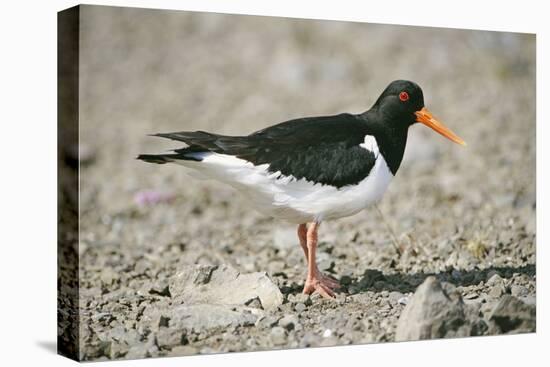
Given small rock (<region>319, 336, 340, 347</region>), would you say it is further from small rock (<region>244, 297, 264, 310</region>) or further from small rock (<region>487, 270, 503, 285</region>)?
small rock (<region>487, 270, 503, 285</region>)

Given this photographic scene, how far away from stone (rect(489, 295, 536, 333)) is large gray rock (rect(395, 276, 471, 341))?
1.16ft

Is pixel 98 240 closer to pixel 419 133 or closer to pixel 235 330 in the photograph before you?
pixel 235 330

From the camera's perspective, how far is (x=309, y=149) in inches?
273

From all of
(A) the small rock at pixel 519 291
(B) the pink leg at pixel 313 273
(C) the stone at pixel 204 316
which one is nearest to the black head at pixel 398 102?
(B) the pink leg at pixel 313 273

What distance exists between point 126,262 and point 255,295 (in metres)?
1.97

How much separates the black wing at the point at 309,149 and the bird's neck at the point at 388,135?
0.52 ft

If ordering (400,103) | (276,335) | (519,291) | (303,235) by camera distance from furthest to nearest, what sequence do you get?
(519,291) → (303,235) → (400,103) → (276,335)

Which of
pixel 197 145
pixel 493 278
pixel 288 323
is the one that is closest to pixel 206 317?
pixel 288 323

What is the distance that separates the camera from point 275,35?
513 inches

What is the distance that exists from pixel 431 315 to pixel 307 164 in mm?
1492

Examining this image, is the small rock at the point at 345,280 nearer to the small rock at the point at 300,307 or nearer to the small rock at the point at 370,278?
the small rock at the point at 370,278

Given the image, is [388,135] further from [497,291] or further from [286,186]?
[497,291]

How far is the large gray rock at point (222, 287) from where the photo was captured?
695 centimetres

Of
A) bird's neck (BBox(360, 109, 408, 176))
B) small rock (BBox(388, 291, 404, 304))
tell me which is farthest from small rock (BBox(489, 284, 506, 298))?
bird's neck (BBox(360, 109, 408, 176))
